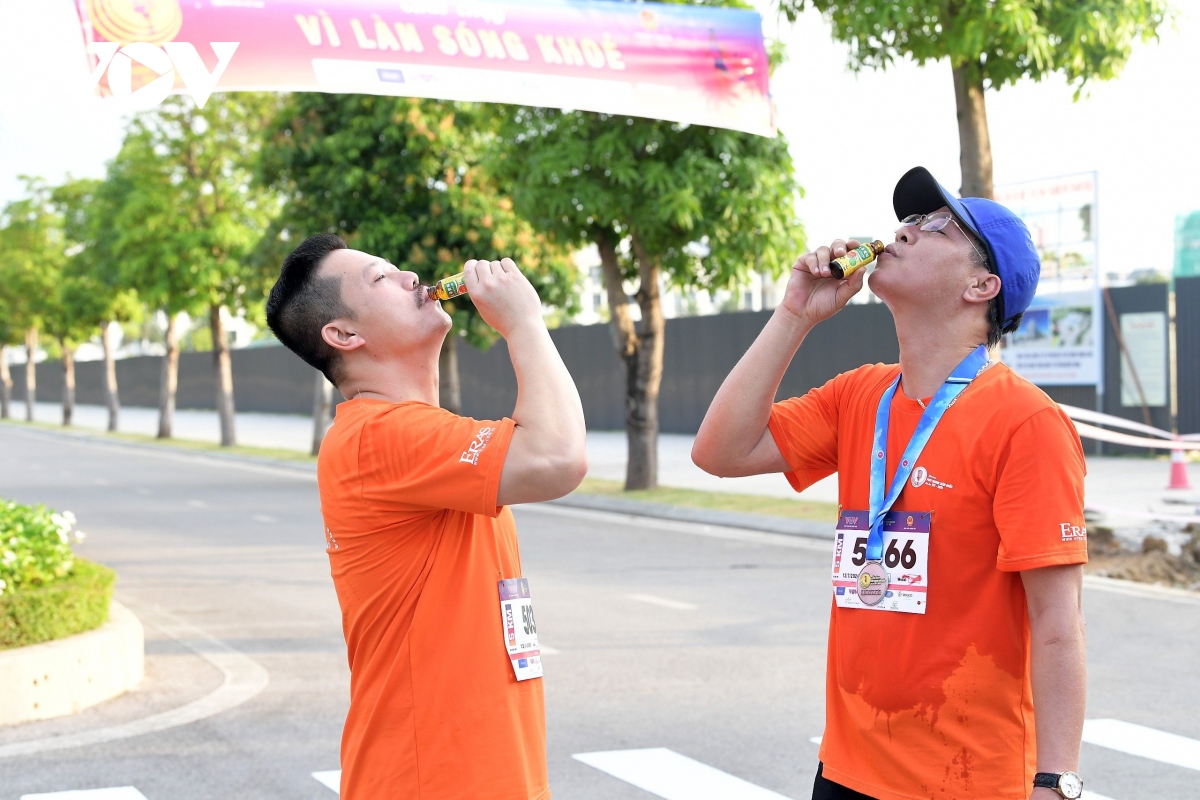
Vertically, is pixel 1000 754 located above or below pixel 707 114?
below

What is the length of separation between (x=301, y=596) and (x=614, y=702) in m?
4.25

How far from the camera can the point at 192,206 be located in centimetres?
2984

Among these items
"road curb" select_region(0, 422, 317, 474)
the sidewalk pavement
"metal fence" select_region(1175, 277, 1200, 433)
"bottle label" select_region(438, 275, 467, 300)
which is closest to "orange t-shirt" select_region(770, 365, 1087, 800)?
"bottle label" select_region(438, 275, 467, 300)

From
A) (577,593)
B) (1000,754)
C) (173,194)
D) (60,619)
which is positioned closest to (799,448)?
(1000,754)

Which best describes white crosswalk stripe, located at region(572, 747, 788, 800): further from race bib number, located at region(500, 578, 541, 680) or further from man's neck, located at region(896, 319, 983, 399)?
man's neck, located at region(896, 319, 983, 399)

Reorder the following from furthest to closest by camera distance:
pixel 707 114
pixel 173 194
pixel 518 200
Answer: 1. pixel 173 194
2. pixel 518 200
3. pixel 707 114

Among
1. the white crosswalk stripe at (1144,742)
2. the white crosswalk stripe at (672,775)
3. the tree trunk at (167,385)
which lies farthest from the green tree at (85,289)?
the white crosswalk stripe at (1144,742)

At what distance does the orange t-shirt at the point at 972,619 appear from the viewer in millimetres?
2467

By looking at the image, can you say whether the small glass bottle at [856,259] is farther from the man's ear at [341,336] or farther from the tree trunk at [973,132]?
the tree trunk at [973,132]

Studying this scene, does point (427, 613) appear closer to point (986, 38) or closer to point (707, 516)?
point (986, 38)

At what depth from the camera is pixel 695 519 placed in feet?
49.7

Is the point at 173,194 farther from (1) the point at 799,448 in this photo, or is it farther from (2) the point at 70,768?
(1) the point at 799,448

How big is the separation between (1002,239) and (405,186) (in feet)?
61.0

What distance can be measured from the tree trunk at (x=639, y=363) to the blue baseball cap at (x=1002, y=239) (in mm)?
14616
